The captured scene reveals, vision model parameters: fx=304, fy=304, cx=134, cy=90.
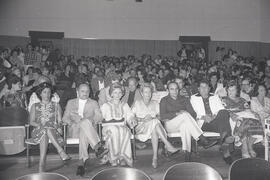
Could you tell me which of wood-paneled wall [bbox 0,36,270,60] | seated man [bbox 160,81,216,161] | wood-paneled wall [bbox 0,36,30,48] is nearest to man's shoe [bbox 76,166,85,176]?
seated man [bbox 160,81,216,161]

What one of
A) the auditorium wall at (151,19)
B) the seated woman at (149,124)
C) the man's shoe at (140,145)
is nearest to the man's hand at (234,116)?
the seated woman at (149,124)

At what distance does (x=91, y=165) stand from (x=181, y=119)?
1.23 metres

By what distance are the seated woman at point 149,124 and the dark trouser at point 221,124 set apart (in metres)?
0.64

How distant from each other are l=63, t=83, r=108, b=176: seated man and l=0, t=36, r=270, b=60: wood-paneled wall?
24.0ft

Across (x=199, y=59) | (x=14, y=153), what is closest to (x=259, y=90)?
(x=14, y=153)

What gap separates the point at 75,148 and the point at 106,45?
7248mm

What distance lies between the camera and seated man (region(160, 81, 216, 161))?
12.0ft

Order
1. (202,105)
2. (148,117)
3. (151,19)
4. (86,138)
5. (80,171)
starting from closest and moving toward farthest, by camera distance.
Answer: (80,171) → (86,138) → (148,117) → (202,105) → (151,19)

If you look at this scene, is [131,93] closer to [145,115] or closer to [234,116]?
[145,115]

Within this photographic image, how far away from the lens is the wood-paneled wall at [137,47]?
1088cm

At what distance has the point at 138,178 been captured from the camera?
180 cm

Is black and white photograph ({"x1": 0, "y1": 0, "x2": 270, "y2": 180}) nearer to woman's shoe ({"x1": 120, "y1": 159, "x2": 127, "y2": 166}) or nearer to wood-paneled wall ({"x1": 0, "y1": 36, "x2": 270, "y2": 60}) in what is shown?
woman's shoe ({"x1": 120, "y1": 159, "x2": 127, "y2": 166})

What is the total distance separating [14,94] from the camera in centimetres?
464

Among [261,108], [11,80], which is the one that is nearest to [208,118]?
[261,108]
